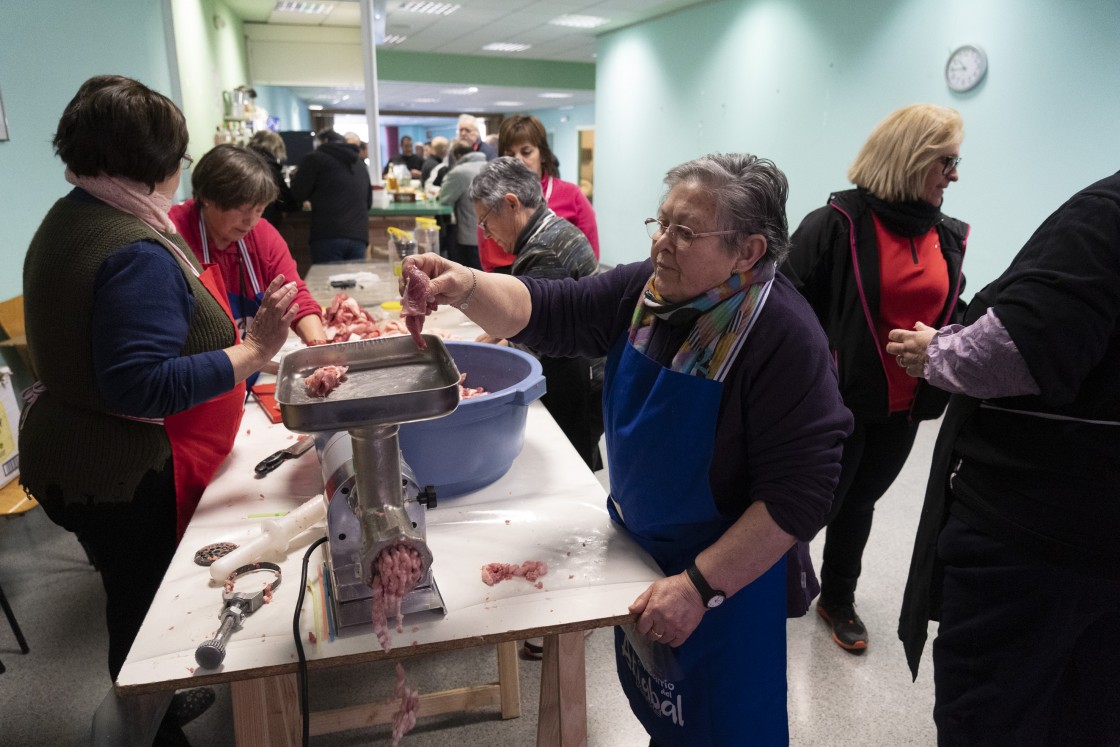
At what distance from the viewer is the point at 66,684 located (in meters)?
2.05

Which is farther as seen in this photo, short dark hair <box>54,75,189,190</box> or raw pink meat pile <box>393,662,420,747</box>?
short dark hair <box>54,75,189,190</box>

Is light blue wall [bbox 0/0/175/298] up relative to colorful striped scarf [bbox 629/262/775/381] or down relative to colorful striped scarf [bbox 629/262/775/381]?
up

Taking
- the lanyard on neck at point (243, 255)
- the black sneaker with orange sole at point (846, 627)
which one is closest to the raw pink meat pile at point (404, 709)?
the lanyard on neck at point (243, 255)

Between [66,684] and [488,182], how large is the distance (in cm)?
193

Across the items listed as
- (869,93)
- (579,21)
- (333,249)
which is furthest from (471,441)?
(579,21)

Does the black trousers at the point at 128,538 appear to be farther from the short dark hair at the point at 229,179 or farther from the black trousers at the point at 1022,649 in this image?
the black trousers at the point at 1022,649

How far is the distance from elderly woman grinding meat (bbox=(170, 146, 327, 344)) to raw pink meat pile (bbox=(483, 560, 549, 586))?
3.84 ft

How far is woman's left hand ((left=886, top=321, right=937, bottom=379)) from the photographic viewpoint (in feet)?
4.46

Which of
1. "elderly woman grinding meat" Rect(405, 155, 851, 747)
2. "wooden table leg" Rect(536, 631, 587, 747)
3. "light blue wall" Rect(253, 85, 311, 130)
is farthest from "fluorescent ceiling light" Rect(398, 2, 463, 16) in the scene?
"wooden table leg" Rect(536, 631, 587, 747)

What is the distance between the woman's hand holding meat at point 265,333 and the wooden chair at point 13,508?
126cm

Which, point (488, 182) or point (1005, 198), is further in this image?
point (1005, 198)

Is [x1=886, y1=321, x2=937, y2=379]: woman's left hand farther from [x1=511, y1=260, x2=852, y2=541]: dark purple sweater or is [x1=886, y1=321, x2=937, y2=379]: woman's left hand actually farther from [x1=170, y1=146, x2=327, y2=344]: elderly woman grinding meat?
[x1=170, y1=146, x2=327, y2=344]: elderly woman grinding meat

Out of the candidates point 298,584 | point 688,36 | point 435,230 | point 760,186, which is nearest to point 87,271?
→ point 298,584

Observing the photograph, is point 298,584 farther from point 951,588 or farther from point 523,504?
point 951,588
